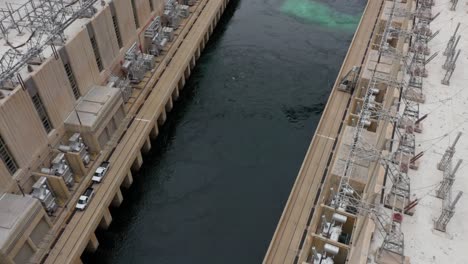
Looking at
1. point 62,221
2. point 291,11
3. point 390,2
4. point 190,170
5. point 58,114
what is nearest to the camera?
point 62,221

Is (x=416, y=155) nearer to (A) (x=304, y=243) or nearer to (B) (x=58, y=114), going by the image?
(A) (x=304, y=243)

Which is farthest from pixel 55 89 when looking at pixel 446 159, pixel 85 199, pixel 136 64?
pixel 446 159

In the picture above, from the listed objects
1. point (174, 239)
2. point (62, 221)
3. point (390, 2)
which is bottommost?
point (174, 239)

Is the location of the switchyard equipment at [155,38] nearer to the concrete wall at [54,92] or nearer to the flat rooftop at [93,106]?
the concrete wall at [54,92]

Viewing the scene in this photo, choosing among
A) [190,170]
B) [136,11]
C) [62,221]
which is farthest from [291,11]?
[62,221]

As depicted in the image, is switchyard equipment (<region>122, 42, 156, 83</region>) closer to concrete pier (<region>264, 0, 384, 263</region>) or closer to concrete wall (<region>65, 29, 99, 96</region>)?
concrete wall (<region>65, 29, 99, 96</region>)

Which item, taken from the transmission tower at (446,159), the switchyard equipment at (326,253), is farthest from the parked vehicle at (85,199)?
the transmission tower at (446,159)
